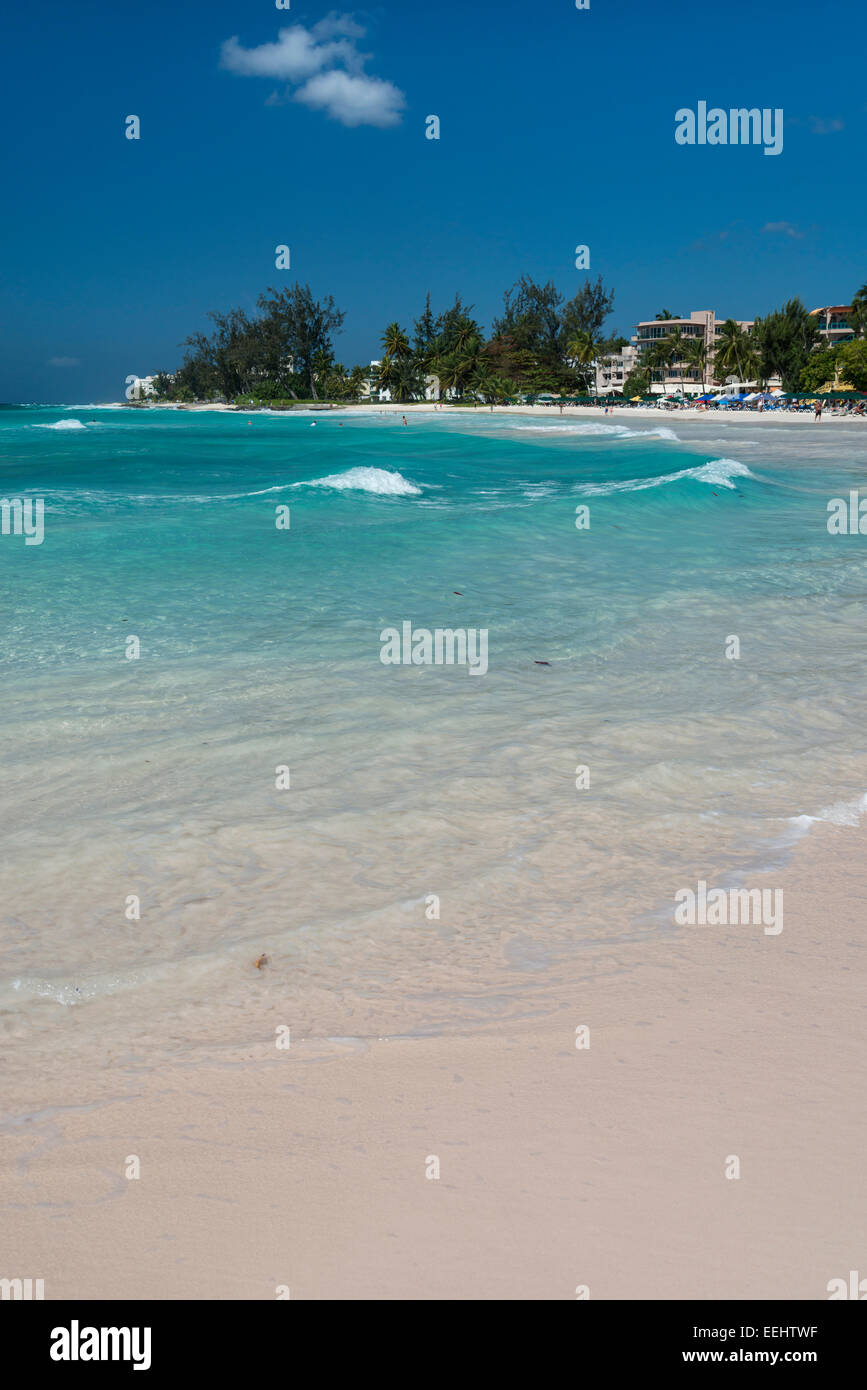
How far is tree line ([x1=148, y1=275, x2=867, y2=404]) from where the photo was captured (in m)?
102

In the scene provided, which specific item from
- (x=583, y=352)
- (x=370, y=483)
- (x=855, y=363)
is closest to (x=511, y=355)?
(x=583, y=352)

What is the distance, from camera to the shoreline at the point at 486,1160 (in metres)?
2.33

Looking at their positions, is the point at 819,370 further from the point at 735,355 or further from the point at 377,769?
the point at 377,769

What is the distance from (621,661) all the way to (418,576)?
197 inches

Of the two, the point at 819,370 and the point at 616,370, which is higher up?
the point at 616,370

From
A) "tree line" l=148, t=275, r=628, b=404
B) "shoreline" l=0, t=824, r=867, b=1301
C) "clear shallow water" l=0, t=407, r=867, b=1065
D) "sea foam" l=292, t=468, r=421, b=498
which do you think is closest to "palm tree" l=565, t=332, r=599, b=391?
"tree line" l=148, t=275, r=628, b=404

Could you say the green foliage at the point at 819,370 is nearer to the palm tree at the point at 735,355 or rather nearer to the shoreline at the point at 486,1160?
the palm tree at the point at 735,355

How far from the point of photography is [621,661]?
8.33m

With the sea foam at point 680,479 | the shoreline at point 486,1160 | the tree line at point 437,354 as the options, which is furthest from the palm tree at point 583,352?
the shoreline at point 486,1160

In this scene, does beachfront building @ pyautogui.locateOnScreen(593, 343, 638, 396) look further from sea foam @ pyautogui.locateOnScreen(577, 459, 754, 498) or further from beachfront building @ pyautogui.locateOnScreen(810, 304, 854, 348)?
sea foam @ pyautogui.locateOnScreen(577, 459, 754, 498)

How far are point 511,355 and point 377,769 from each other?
12768 cm

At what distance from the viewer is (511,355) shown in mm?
124688

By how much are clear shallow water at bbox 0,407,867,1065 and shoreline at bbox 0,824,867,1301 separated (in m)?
0.32

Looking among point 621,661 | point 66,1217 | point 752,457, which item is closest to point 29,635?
point 621,661
